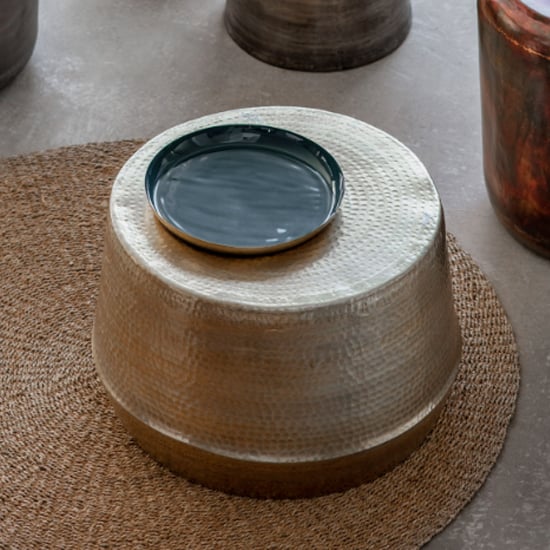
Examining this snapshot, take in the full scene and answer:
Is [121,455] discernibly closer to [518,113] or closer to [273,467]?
[273,467]

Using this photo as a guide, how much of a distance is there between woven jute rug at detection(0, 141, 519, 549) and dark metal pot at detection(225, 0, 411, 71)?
0.72m

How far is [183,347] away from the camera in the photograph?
1683mm

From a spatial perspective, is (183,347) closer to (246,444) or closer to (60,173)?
(246,444)

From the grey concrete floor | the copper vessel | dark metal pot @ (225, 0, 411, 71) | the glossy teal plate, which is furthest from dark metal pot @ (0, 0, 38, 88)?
the copper vessel

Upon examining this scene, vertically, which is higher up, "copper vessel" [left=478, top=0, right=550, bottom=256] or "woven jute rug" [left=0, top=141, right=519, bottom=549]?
"copper vessel" [left=478, top=0, right=550, bottom=256]

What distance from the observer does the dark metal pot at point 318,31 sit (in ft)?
9.06

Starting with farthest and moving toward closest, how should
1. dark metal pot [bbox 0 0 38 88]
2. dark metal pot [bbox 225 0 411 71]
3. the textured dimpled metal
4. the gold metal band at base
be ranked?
dark metal pot [bbox 225 0 411 71]
dark metal pot [bbox 0 0 38 88]
the gold metal band at base
the textured dimpled metal

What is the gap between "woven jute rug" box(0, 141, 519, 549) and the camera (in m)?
1.79

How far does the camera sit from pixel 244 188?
1808mm

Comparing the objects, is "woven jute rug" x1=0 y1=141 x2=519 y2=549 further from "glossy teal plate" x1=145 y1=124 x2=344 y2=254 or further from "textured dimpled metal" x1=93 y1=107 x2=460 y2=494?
"glossy teal plate" x1=145 y1=124 x2=344 y2=254

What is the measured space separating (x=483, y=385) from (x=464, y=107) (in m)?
0.88

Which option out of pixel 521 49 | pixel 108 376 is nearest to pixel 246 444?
pixel 108 376

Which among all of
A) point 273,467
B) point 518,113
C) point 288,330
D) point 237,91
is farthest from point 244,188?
point 237,91

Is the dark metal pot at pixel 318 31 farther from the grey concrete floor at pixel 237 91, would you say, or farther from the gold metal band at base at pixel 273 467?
the gold metal band at base at pixel 273 467
